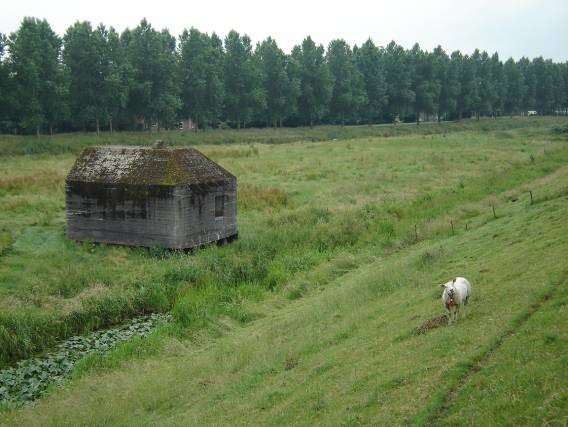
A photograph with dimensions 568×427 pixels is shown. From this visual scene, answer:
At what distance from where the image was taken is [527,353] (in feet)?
34.3

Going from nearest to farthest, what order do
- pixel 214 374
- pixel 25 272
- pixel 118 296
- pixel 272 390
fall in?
pixel 272 390 < pixel 214 374 < pixel 118 296 < pixel 25 272

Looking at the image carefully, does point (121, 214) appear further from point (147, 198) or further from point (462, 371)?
point (462, 371)

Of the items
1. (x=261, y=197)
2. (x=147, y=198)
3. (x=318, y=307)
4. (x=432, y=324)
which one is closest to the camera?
(x=432, y=324)

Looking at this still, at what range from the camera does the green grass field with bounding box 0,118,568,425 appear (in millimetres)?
10844

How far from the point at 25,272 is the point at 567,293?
21330 millimetres

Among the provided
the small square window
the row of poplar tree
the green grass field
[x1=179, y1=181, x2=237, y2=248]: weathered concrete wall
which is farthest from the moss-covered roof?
the row of poplar tree

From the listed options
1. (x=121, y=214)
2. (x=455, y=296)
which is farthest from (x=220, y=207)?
(x=455, y=296)

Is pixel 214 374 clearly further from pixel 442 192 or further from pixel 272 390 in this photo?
pixel 442 192

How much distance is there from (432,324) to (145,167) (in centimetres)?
2088

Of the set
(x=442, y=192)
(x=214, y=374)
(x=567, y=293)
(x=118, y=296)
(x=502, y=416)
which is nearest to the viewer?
(x=502, y=416)

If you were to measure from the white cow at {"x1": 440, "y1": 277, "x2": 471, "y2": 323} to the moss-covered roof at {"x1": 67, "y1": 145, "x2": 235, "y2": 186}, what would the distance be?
18.8 metres

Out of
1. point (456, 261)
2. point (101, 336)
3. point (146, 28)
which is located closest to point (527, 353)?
point (456, 261)

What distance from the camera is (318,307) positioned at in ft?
63.3

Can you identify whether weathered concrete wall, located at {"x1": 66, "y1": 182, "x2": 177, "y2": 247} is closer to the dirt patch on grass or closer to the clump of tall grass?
the clump of tall grass
